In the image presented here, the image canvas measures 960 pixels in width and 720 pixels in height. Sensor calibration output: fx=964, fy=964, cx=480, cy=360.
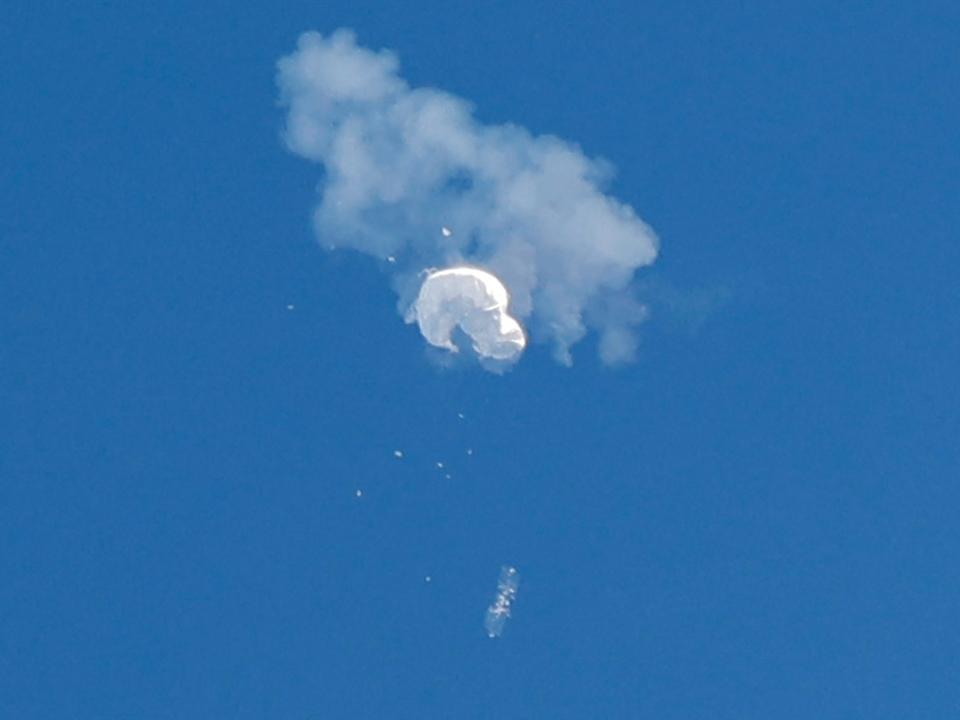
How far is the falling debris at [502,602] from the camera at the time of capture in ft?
19.9

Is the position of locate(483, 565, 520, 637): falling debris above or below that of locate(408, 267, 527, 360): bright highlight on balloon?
below

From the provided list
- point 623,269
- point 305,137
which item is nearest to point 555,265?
point 623,269

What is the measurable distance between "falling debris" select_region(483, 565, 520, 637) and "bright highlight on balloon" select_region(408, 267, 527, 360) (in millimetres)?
1363

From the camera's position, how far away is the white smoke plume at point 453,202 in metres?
6.06

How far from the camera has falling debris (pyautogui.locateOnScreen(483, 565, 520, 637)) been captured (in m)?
6.05

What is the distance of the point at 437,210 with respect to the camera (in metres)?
6.09

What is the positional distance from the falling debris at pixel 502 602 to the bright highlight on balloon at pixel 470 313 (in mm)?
1363

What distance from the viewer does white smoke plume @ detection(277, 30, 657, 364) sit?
606 centimetres

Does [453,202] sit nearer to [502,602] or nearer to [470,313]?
[470,313]

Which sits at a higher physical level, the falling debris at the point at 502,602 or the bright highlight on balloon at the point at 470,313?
the bright highlight on balloon at the point at 470,313

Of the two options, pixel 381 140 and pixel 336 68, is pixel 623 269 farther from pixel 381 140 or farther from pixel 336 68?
pixel 336 68

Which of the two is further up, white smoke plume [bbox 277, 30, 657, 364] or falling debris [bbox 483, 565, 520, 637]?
white smoke plume [bbox 277, 30, 657, 364]

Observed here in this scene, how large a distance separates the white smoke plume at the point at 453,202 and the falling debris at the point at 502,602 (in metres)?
1.39

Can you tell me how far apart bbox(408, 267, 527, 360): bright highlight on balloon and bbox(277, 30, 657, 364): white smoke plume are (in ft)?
0.24
